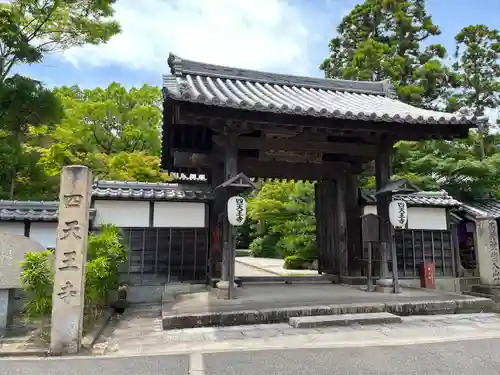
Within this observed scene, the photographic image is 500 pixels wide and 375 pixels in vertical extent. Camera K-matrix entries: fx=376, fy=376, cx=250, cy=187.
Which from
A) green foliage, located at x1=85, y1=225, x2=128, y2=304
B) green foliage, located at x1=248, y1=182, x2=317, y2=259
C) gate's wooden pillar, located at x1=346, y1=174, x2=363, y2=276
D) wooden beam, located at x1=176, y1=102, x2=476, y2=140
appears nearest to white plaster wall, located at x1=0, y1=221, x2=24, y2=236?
green foliage, located at x1=85, y1=225, x2=128, y2=304

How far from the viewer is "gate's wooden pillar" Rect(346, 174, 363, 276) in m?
11.1

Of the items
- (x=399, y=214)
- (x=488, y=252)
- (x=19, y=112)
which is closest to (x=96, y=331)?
(x=399, y=214)

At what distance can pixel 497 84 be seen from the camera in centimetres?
1994

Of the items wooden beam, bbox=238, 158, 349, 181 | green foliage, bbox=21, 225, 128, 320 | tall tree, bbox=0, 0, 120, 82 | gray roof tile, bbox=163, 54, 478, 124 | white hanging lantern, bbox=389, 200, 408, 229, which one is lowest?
green foliage, bbox=21, 225, 128, 320

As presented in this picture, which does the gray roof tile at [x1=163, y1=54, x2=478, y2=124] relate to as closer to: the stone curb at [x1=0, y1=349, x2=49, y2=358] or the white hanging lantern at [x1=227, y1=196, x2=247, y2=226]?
the white hanging lantern at [x1=227, y1=196, x2=247, y2=226]

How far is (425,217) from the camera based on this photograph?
→ 1212cm

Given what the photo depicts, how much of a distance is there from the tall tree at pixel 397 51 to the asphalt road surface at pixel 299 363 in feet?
58.4

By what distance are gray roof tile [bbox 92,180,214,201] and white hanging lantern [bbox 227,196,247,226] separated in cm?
248

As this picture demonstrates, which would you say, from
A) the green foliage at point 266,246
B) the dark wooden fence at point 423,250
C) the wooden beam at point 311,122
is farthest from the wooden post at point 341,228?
the green foliage at point 266,246

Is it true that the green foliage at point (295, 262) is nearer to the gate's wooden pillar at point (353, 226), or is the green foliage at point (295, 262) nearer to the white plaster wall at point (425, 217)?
the white plaster wall at point (425, 217)

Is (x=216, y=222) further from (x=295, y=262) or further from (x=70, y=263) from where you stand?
(x=295, y=262)

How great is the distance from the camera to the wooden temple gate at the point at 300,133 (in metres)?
7.99

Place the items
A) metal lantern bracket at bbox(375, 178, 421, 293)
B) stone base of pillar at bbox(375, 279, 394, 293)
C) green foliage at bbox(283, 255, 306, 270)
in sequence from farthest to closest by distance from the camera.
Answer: green foliage at bbox(283, 255, 306, 270) → stone base of pillar at bbox(375, 279, 394, 293) → metal lantern bracket at bbox(375, 178, 421, 293)

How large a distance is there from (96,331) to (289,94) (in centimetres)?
775
